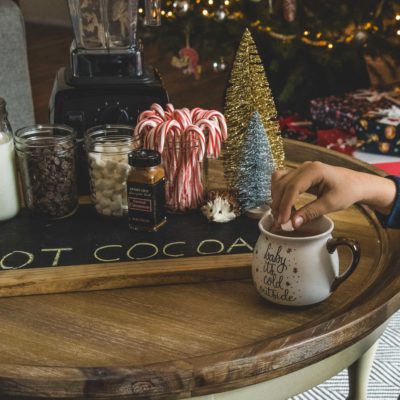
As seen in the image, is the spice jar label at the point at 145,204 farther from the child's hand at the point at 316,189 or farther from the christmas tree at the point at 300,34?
the christmas tree at the point at 300,34

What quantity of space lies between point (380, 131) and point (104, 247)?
5.42ft

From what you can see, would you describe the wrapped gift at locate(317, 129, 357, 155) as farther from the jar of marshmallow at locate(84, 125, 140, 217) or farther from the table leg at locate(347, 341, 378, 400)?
the jar of marshmallow at locate(84, 125, 140, 217)

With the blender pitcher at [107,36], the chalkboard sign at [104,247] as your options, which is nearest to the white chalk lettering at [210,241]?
the chalkboard sign at [104,247]

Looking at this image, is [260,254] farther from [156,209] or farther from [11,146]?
[11,146]

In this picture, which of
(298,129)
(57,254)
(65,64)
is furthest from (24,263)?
(65,64)

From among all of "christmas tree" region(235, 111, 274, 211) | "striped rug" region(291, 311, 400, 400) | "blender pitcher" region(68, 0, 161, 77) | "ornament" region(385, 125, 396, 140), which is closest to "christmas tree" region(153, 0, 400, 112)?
"ornament" region(385, 125, 396, 140)

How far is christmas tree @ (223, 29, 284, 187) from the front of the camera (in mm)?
1149

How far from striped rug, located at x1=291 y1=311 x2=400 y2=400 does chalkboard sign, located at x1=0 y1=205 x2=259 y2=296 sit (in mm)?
671

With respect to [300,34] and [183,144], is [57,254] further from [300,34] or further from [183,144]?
[300,34]

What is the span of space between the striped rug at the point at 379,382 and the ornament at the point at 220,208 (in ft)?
2.20

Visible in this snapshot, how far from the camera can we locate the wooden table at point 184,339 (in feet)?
2.35

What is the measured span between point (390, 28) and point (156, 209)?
2.00m

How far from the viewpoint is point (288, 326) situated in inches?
Result: 32.4

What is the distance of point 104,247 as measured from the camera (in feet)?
3.31
